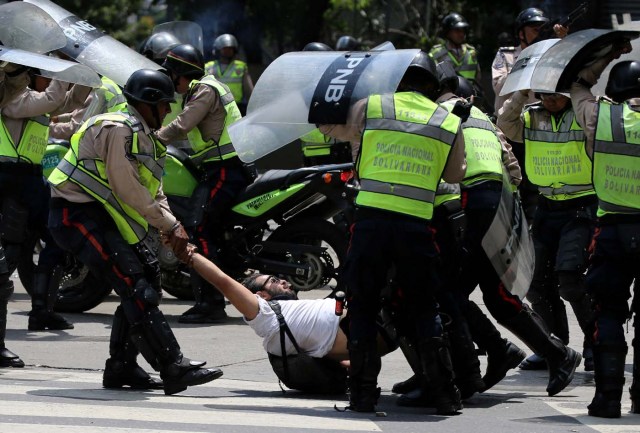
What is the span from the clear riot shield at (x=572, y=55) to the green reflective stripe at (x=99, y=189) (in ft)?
7.29

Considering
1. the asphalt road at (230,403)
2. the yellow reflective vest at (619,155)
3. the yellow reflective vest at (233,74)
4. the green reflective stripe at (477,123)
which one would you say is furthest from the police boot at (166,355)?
the yellow reflective vest at (233,74)

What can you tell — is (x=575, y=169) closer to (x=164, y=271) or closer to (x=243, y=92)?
(x=164, y=271)

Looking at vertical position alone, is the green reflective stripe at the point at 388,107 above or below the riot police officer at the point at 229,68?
above

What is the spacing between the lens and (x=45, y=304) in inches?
387

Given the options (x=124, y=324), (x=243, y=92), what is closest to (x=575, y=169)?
(x=124, y=324)

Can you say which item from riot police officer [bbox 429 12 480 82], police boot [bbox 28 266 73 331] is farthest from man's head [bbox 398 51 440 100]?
riot police officer [bbox 429 12 480 82]

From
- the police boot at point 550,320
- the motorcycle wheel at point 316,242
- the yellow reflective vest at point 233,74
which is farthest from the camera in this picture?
the yellow reflective vest at point 233,74

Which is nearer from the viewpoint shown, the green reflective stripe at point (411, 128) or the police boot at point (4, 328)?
the green reflective stripe at point (411, 128)

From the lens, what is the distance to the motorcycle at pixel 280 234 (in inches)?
404

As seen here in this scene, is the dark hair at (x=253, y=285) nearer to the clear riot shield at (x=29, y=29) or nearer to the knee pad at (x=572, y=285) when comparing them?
the knee pad at (x=572, y=285)

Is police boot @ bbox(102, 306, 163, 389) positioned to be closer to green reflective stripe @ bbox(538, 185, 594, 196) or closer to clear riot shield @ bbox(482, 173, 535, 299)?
clear riot shield @ bbox(482, 173, 535, 299)

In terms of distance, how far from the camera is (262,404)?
284 inches

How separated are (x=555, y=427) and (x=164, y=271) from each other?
4.91 meters

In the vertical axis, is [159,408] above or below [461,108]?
below
